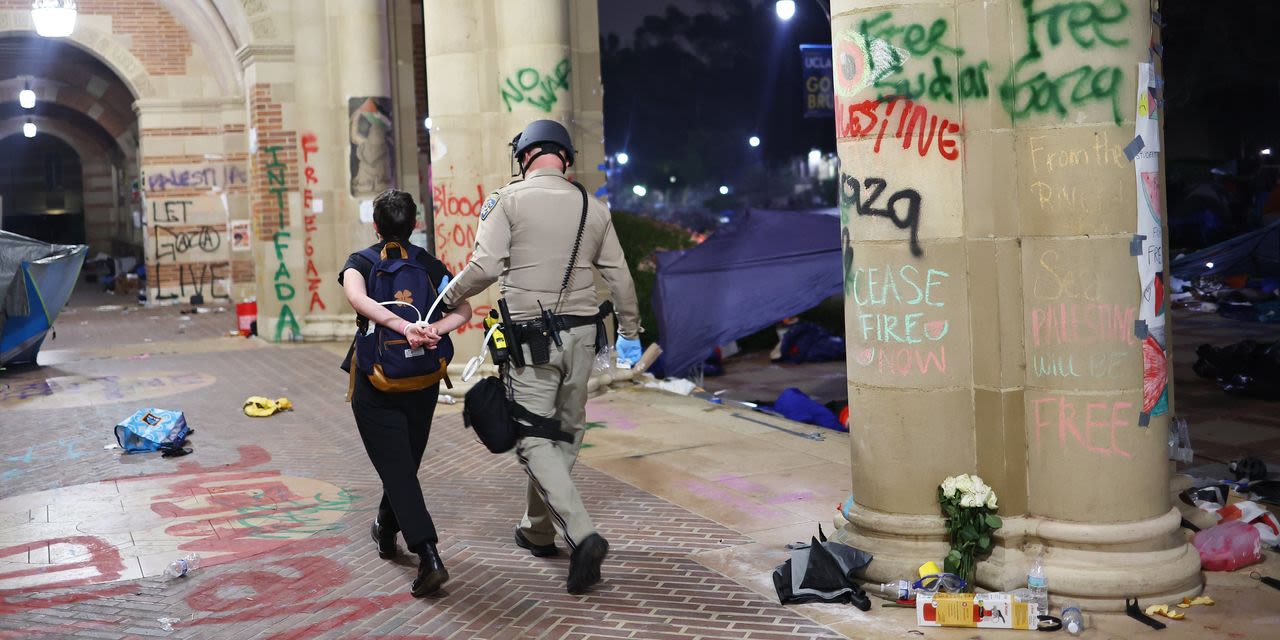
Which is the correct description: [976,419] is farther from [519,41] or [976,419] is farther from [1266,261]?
[1266,261]

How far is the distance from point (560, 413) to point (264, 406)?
6.52 m

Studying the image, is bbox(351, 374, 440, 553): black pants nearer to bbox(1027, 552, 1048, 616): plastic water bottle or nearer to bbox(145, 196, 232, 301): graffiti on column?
bbox(1027, 552, 1048, 616): plastic water bottle

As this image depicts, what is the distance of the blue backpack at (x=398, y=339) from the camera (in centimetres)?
562

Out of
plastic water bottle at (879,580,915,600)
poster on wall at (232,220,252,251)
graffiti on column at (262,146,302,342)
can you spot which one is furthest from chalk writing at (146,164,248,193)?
plastic water bottle at (879,580,915,600)

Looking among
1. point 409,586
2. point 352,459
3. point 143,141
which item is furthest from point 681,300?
point 143,141

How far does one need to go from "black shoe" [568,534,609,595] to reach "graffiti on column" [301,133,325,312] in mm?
13089

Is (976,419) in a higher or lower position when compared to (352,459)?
higher

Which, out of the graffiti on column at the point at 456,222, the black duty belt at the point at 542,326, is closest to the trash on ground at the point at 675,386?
the graffiti on column at the point at 456,222

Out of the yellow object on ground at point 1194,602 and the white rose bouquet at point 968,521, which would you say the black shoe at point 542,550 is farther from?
the yellow object on ground at point 1194,602

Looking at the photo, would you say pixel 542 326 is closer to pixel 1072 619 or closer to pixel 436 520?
pixel 436 520

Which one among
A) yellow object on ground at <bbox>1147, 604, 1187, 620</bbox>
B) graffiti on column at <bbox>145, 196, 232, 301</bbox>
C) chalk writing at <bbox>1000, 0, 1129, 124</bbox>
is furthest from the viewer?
graffiti on column at <bbox>145, 196, 232, 301</bbox>

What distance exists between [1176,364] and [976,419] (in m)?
9.02

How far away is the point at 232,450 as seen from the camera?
32.2 ft

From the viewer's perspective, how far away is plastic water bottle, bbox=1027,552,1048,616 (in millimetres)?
5027
